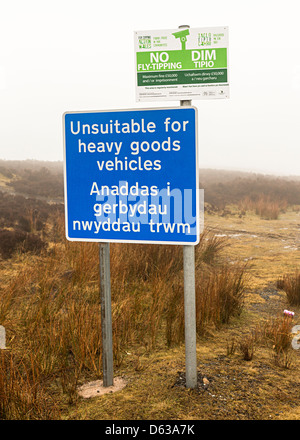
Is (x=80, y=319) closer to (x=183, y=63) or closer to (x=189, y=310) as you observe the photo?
(x=189, y=310)

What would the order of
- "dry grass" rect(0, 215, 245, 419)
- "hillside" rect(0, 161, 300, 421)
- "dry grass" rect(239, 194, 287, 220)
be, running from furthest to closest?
1. "dry grass" rect(239, 194, 287, 220)
2. "dry grass" rect(0, 215, 245, 419)
3. "hillside" rect(0, 161, 300, 421)

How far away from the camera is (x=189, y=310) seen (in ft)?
8.95

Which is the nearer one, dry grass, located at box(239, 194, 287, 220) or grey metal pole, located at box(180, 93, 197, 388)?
grey metal pole, located at box(180, 93, 197, 388)

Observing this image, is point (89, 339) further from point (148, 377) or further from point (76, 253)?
point (76, 253)

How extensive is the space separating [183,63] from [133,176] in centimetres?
91

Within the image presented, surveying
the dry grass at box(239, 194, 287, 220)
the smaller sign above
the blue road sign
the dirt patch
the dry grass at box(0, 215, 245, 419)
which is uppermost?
the smaller sign above

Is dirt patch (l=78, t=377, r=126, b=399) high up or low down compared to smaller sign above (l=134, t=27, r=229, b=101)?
down

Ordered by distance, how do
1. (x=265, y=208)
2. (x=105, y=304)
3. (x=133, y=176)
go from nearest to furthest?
(x=133, y=176), (x=105, y=304), (x=265, y=208)

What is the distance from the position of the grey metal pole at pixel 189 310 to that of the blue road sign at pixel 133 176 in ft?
0.43

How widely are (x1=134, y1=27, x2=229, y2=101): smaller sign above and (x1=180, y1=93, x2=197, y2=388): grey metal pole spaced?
0.51 feet

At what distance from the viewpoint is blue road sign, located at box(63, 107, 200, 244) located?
2609 millimetres

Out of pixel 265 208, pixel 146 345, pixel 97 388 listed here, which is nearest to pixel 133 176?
pixel 97 388

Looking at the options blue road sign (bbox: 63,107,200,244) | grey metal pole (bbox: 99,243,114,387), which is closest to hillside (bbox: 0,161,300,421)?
grey metal pole (bbox: 99,243,114,387)

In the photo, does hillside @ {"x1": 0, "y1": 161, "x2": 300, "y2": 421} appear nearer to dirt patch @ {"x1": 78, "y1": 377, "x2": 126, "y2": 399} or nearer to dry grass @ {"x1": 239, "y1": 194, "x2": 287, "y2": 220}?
dirt patch @ {"x1": 78, "y1": 377, "x2": 126, "y2": 399}
